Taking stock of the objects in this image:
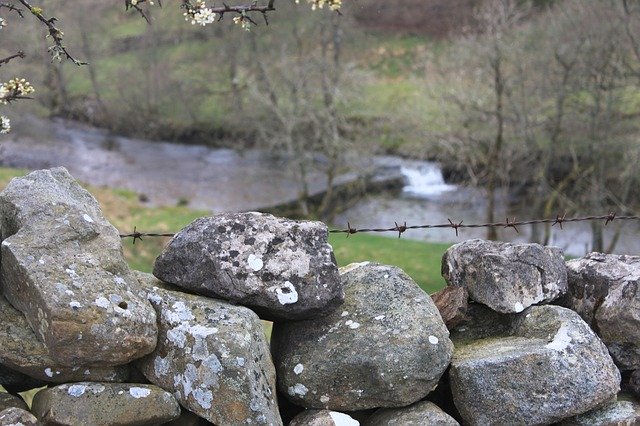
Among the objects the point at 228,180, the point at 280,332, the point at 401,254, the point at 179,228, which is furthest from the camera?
the point at 228,180

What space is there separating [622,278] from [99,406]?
10.2 feet

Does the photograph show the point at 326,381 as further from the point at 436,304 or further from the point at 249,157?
the point at 249,157

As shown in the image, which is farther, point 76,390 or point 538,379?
point 538,379

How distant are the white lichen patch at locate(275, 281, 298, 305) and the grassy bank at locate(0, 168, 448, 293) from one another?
16.1 metres

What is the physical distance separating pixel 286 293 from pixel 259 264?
0.21 m

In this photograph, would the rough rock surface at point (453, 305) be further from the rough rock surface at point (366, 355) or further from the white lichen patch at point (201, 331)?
the white lichen patch at point (201, 331)

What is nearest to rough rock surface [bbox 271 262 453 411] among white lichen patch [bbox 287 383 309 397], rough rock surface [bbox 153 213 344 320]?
white lichen patch [bbox 287 383 309 397]

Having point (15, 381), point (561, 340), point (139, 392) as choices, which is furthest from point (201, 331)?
point (561, 340)

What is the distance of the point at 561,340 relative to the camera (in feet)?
13.0

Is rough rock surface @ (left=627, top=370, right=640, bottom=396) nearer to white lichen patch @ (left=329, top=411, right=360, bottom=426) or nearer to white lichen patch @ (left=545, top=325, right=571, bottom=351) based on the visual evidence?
white lichen patch @ (left=545, top=325, right=571, bottom=351)

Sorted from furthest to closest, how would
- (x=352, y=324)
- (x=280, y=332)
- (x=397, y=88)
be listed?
(x=397, y=88), (x=280, y=332), (x=352, y=324)

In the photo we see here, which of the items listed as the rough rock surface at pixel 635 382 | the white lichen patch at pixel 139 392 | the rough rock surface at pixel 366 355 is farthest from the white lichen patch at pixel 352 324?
the rough rock surface at pixel 635 382

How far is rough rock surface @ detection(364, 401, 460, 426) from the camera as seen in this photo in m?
3.80

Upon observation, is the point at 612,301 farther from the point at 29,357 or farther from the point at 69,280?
the point at 29,357
